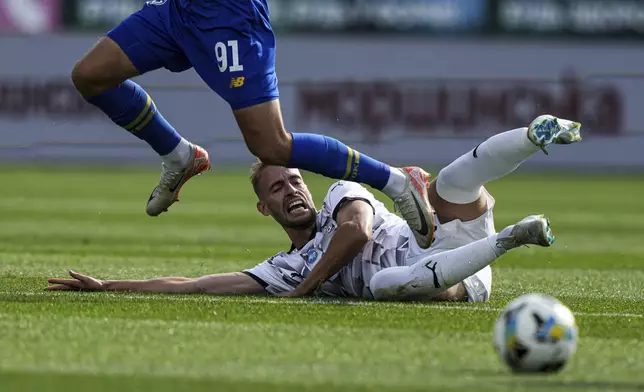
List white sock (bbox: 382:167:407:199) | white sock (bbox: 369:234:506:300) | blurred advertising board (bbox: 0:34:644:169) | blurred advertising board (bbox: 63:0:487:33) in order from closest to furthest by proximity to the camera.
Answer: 1. white sock (bbox: 369:234:506:300)
2. white sock (bbox: 382:167:407:199)
3. blurred advertising board (bbox: 0:34:644:169)
4. blurred advertising board (bbox: 63:0:487:33)

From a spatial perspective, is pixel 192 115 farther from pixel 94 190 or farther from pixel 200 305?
pixel 200 305

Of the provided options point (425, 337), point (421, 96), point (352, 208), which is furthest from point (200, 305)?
point (421, 96)

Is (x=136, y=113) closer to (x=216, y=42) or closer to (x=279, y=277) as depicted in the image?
(x=216, y=42)

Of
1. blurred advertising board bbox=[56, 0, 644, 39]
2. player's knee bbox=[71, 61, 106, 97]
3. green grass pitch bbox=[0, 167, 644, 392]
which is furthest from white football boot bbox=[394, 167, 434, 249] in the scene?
blurred advertising board bbox=[56, 0, 644, 39]

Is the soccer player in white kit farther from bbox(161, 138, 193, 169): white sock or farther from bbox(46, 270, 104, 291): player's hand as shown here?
bbox(161, 138, 193, 169): white sock

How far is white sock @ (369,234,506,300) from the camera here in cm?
623

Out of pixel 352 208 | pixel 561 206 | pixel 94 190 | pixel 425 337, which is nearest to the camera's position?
pixel 425 337

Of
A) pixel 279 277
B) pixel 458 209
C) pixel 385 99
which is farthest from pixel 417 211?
pixel 385 99

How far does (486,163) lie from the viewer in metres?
6.51

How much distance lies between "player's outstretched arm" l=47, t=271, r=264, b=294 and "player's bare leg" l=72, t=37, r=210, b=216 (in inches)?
24.7

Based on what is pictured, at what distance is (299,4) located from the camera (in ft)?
84.5

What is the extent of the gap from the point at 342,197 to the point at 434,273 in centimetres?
73

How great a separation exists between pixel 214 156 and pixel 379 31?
14.1ft

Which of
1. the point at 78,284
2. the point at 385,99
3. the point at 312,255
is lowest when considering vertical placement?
the point at 385,99
